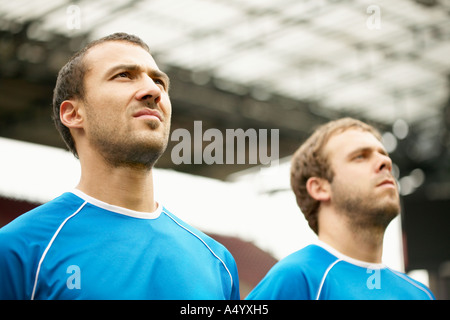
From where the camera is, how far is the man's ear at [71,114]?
2609 mm

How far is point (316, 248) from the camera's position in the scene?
3.22 meters

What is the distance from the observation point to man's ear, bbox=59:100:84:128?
103 inches

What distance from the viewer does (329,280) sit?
9.67 feet

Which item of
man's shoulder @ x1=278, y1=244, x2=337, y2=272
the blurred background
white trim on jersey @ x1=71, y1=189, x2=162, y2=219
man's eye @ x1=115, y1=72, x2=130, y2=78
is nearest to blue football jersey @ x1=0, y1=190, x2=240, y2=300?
white trim on jersey @ x1=71, y1=189, x2=162, y2=219

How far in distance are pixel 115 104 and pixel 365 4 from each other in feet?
30.3

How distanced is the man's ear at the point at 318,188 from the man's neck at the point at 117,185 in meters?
1.23

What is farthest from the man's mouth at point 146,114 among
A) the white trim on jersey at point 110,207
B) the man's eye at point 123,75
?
the white trim on jersey at point 110,207

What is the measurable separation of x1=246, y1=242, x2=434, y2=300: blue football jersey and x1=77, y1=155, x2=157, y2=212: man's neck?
0.73m

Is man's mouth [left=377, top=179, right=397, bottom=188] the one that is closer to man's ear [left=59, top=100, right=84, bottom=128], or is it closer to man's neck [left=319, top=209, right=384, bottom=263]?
man's neck [left=319, top=209, right=384, bottom=263]

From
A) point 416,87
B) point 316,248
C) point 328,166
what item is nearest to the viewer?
point 316,248

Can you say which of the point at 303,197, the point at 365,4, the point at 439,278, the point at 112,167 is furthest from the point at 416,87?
the point at 112,167

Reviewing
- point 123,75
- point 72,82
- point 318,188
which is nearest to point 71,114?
point 72,82

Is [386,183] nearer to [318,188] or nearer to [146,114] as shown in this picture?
[318,188]
